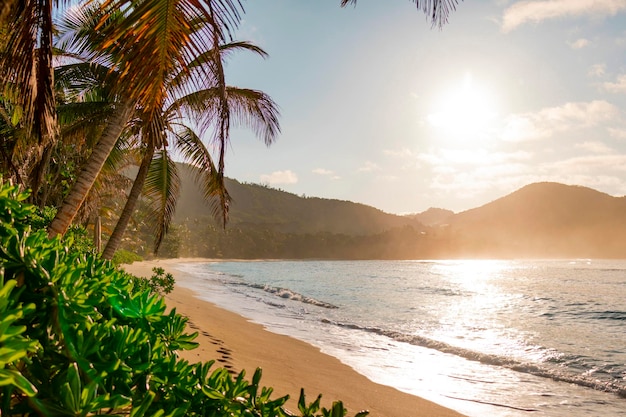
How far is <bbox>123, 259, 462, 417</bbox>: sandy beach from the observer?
5.31 metres

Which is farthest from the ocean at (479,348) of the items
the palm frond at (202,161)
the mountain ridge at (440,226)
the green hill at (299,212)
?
the green hill at (299,212)

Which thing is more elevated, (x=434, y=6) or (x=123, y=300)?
(x=434, y=6)

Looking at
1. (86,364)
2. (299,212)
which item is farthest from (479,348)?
(299,212)

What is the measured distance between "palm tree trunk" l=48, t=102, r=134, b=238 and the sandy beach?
8.48ft

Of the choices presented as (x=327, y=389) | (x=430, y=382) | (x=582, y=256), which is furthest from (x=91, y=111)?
(x=582, y=256)

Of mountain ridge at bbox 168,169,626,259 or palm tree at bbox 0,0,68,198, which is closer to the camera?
palm tree at bbox 0,0,68,198

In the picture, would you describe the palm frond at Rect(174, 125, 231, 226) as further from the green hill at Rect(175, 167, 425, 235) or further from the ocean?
the green hill at Rect(175, 167, 425, 235)

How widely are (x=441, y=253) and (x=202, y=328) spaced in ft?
461

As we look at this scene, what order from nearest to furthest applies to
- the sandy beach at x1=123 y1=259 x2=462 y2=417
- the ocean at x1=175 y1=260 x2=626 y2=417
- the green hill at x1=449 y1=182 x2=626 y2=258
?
the sandy beach at x1=123 y1=259 x2=462 y2=417, the ocean at x1=175 y1=260 x2=626 y2=417, the green hill at x1=449 y1=182 x2=626 y2=258

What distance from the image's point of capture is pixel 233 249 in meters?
114

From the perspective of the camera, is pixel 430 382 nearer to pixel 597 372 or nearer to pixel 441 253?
pixel 597 372

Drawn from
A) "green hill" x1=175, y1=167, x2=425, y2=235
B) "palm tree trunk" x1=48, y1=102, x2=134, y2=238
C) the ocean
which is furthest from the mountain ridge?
"palm tree trunk" x1=48, y1=102, x2=134, y2=238

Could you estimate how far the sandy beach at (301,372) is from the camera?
17.4 ft

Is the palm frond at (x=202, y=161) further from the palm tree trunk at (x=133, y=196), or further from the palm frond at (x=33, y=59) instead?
the palm frond at (x=33, y=59)
